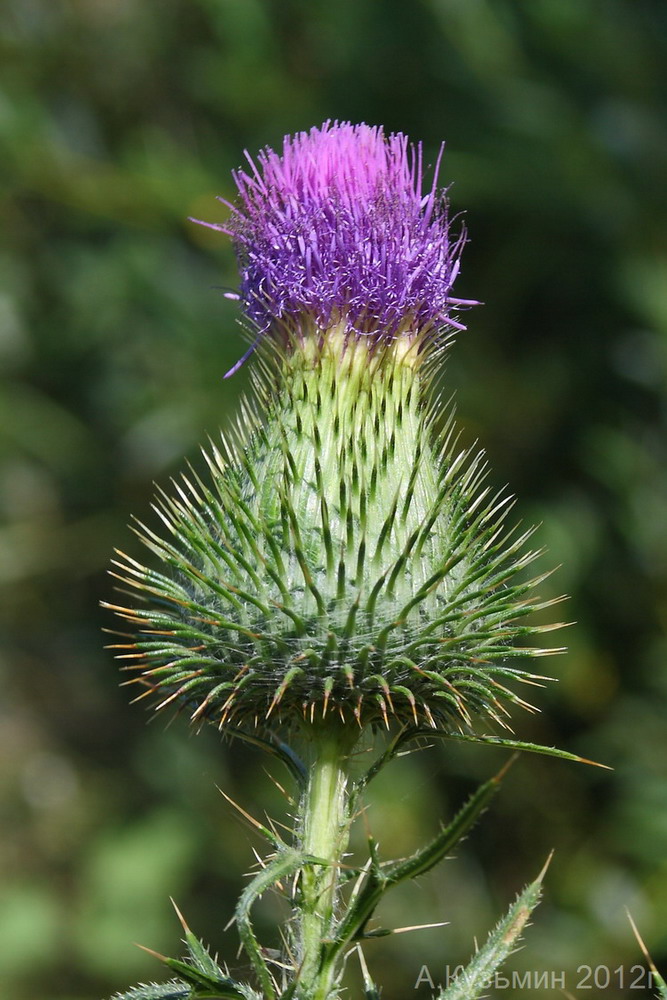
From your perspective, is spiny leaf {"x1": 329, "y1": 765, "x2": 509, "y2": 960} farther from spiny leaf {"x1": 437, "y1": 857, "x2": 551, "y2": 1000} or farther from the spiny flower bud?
the spiny flower bud

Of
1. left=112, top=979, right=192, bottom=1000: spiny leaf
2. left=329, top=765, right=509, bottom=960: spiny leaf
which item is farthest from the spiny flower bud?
left=112, top=979, right=192, bottom=1000: spiny leaf

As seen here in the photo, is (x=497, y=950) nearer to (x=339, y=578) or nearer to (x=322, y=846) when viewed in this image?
(x=322, y=846)

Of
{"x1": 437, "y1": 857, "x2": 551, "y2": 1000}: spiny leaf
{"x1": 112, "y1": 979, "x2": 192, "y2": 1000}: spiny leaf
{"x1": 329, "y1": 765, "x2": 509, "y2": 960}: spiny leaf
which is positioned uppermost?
{"x1": 329, "y1": 765, "x2": 509, "y2": 960}: spiny leaf

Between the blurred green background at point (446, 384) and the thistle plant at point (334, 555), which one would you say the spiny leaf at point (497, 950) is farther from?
the blurred green background at point (446, 384)

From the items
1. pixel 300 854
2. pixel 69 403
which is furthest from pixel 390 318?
pixel 69 403

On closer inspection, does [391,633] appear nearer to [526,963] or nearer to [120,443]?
[526,963]

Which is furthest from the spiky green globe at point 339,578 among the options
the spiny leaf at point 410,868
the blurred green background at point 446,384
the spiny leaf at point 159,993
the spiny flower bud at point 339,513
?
the blurred green background at point 446,384

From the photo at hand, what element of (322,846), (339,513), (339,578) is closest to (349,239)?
(339,513)
